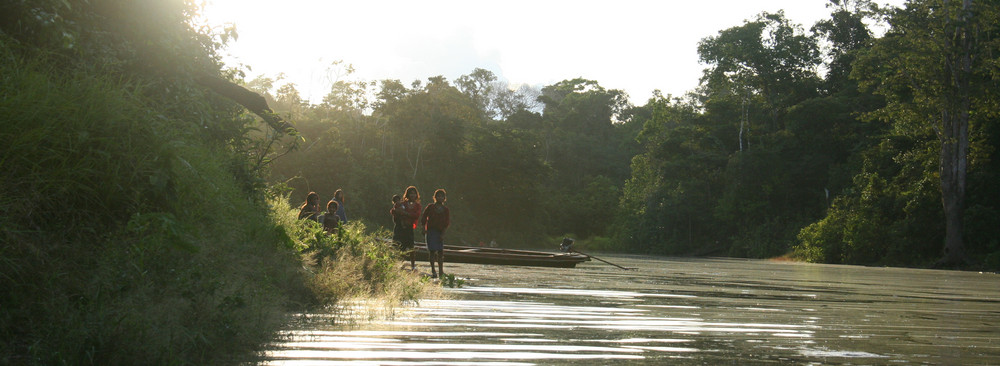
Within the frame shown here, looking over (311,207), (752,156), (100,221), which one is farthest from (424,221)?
(752,156)

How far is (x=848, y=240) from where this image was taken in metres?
44.2

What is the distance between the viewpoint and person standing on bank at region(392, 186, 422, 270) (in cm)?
1504

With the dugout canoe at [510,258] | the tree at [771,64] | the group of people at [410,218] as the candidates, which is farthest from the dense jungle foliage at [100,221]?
the tree at [771,64]

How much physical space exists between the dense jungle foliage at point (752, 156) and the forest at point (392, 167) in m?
0.15

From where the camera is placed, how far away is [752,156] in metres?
56.3

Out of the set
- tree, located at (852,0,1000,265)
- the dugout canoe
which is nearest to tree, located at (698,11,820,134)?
tree, located at (852,0,1000,265)

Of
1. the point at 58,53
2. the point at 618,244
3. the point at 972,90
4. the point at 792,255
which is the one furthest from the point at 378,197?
the point at 58,53

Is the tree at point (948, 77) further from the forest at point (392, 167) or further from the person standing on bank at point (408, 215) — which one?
the person standing on bank at point (408, 215)

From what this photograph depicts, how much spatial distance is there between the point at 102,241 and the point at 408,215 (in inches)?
378

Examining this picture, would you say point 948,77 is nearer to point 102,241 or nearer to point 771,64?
point 771,64

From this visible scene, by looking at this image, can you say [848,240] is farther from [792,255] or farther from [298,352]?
[298,352]

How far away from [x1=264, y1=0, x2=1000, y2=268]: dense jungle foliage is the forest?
0.15 m

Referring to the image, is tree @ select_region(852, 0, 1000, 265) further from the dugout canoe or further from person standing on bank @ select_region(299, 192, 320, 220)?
person standing on bank @ select_region(299, 192, 320, 220)

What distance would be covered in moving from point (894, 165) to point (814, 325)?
1539 inches
